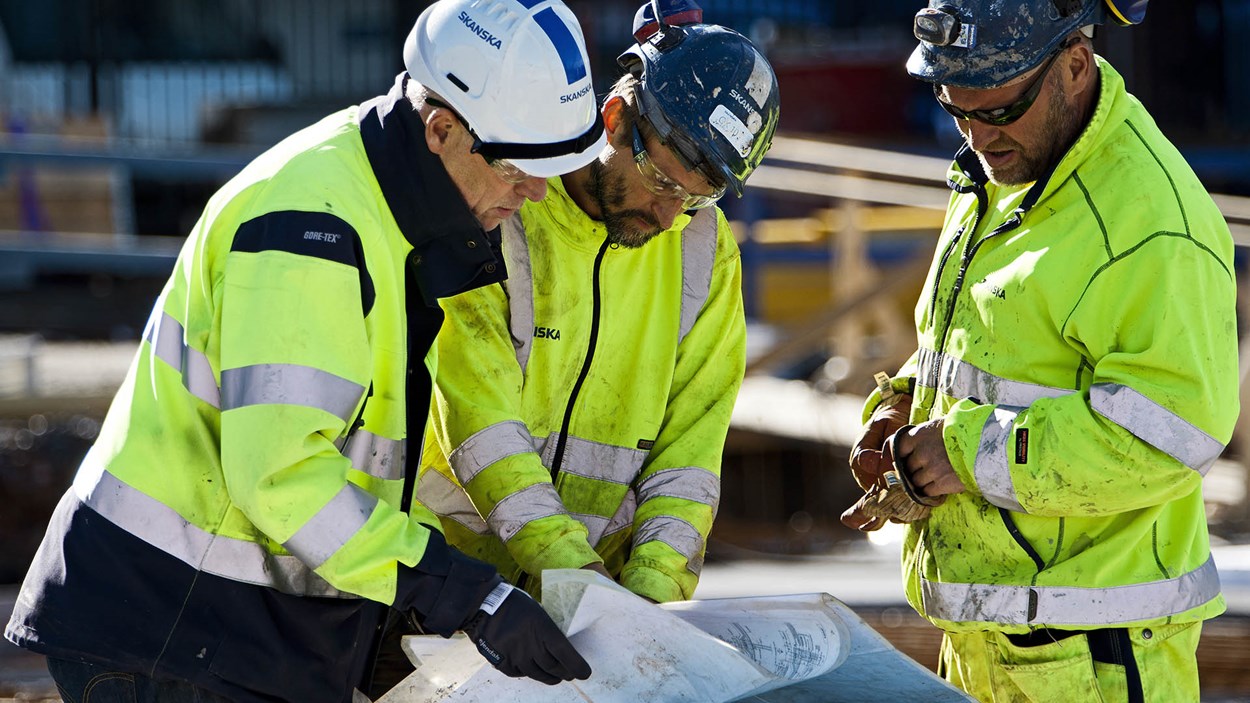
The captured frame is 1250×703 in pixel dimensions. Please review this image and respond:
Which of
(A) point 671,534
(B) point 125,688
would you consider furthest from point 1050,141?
(B) point 125,688

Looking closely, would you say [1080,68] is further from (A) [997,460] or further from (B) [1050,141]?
(A) [997,460]

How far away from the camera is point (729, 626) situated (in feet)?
10.1

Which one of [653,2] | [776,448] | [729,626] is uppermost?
[653,2]

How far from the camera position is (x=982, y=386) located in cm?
332

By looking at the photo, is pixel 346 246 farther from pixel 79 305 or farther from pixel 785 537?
pixel 79 305

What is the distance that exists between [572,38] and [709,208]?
869mm

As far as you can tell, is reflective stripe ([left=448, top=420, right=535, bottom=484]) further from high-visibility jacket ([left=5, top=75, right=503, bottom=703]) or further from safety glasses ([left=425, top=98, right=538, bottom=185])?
safety glasses ([left=425, top=98, right=538, bottom=185])

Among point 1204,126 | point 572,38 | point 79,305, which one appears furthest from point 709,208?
point 1204,126

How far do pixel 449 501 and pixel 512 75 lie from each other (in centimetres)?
119

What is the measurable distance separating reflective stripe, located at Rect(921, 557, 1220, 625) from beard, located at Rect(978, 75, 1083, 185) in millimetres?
920

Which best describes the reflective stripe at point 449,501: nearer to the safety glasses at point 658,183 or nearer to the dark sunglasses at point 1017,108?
the safety glasses at point 658,183

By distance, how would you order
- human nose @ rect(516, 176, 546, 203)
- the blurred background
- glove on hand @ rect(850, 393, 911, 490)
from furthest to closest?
the blurred background, glove on hand @ rect(850, 393, 911, 490), human nose @ rect(516, 176, 546, 203)

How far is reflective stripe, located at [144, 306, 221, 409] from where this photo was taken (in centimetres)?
269

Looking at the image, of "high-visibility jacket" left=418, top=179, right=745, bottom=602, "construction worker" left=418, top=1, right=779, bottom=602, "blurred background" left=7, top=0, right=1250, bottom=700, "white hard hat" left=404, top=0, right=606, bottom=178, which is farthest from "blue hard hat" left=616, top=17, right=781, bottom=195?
"blurred background" left=7, top=0, right=1250, bottom=700
